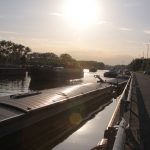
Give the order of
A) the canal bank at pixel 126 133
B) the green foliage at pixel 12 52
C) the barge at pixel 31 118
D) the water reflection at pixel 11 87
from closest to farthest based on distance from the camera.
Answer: the canal bank at pixel 126 133 < the barge at pixel 31 118 < the water reflection at pixel 11 87 < the green foliage at pixel 12 52

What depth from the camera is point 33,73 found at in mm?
88375

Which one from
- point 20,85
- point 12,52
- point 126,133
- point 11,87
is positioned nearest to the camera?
point 126,133

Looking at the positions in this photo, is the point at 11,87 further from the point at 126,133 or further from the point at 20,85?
the point at 126,133

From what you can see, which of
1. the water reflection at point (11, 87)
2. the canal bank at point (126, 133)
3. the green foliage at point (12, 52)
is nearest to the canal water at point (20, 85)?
the water reflection at point (11, 87)

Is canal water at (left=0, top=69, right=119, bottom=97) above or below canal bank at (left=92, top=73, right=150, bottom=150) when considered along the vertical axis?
below

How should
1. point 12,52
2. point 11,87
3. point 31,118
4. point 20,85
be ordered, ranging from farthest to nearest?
point 12,52
point 20,85
point 11,87
point 31,118

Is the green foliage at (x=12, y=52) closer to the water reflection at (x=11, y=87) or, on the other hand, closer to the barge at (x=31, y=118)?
the water reflection at (x=11, y=87)

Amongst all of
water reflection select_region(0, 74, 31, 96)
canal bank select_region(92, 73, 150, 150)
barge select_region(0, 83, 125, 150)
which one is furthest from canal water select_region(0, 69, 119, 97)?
canal bank select_region(92, 73, 150, 150)

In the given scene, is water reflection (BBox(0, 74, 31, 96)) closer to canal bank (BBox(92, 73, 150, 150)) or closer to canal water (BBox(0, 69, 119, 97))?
canal water (BBox(0, 69, 119, 97))

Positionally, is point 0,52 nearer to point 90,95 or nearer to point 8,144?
point 90,95

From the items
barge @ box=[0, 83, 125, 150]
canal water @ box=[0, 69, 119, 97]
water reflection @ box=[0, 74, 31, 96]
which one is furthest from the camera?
canal water @ box=[0, 69, 119, 97]

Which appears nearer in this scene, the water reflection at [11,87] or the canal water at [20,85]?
the water reflection at [11,87]

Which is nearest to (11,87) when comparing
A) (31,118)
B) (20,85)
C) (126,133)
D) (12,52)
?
(20,85)

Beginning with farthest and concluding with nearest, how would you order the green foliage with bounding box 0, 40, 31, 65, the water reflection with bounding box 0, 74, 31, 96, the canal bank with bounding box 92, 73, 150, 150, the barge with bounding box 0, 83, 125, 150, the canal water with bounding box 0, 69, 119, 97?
the green foliage with bounding box 0, 40, 31, 65 < the canal water with bounding box 0, 69, 119, 97 < the water reflection with bounding box 0, 74, 31, 96 < the barge with bounding box 0, 83, 125, 150 < the canal bank with bounding box 92, 73, 150, 150
